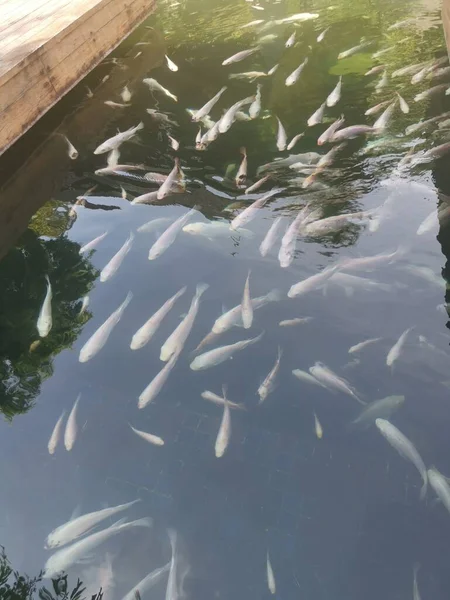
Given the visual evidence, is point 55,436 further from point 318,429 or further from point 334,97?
point 334,97

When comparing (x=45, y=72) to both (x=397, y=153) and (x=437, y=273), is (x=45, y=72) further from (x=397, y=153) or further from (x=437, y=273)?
(x=437, y=273)

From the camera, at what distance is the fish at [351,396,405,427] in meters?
3.15

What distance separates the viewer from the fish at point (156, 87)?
23.5 ft

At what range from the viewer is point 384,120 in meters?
5.69

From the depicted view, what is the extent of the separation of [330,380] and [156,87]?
5592mm

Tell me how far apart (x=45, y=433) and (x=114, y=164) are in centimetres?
335

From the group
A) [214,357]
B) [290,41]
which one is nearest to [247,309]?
[214,357]

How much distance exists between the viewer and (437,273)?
3908 millimetres

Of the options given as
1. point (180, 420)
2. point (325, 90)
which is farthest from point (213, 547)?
point (325, 90)

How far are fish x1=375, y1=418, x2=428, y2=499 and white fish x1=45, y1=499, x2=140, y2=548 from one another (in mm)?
1509

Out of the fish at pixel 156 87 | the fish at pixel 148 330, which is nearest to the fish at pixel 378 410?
the fish at pixel 148 330

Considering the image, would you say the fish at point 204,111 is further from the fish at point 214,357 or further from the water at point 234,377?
the fish at point 214,357

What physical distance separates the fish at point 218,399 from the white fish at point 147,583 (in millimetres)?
998

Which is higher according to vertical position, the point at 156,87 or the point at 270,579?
the point at 156,87
